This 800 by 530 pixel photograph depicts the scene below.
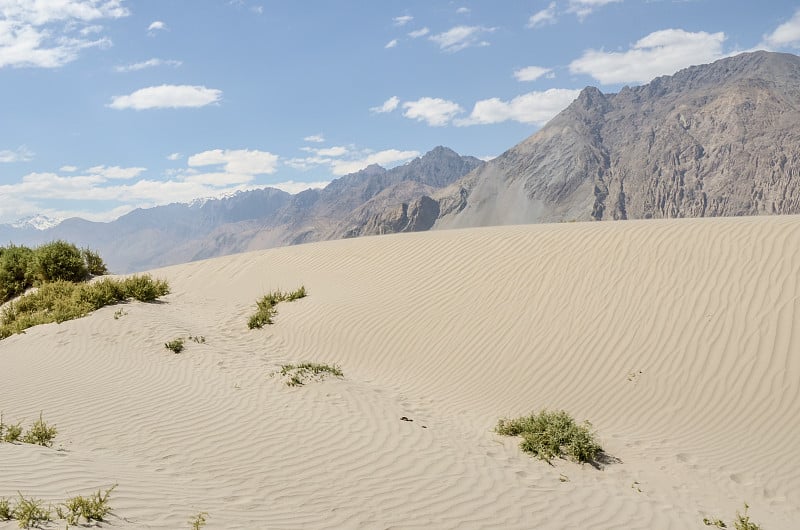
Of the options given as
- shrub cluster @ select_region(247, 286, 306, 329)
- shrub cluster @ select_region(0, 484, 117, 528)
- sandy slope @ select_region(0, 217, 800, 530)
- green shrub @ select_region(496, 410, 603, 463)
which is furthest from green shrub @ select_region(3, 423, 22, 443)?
shrub cluster @ select_region(247, 286, 306, 329)

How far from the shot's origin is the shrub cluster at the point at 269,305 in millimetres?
12055

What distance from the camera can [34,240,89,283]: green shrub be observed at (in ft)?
52.2

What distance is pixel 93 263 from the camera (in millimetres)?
17875

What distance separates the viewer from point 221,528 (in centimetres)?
378

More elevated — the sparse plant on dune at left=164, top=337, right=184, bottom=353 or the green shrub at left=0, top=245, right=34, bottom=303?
the green shrub at left=0, top=245, right=34, bottom=303

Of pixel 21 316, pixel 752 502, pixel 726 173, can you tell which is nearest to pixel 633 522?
pixel 752 502

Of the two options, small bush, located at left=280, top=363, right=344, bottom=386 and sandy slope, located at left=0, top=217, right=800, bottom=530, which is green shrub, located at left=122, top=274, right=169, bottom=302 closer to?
sandy slope, located at left=0, top=217, right=800, bottom=530

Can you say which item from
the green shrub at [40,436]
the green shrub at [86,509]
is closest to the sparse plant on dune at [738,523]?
the green shrub at [86,509]

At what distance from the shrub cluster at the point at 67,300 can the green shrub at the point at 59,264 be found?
7.13 ft

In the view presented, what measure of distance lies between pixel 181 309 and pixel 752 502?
12.4m

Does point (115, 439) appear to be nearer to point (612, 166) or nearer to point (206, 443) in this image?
point (206, 443)

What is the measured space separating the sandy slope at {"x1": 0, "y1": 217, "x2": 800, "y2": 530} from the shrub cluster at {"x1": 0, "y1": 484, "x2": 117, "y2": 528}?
0.78ft

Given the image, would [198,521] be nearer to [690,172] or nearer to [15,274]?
[15,274]

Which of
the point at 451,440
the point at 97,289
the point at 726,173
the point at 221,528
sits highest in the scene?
the point at 726,173
